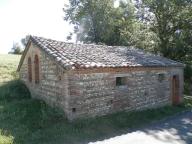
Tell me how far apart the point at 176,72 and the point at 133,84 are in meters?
6.38

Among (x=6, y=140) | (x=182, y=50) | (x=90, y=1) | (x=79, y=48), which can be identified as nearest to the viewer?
(x=6, y=140)

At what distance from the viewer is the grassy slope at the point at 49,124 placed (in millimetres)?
11883

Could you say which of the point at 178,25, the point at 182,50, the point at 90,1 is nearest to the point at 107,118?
the point at 182,50

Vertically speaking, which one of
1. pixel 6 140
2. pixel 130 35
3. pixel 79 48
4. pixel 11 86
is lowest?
pixel 6 140

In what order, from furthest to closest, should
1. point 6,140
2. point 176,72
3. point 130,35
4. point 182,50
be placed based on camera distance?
point 130,35 < point 182,50 < point 176,72 < point 6,140

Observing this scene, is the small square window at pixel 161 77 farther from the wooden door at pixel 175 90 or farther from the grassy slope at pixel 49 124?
the grassy slope at pixel 49 124

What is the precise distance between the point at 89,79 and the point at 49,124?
3.04m

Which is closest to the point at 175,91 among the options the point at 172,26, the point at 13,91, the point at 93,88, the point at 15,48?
the point at 93,88

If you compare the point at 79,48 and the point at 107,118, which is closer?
the point at 107,118

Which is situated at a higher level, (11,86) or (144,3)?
(144,3)

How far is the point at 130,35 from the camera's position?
3272 cm

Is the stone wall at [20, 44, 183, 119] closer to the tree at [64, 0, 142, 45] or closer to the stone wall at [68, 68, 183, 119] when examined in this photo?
the stone wall at [68, 68, 183, 119]

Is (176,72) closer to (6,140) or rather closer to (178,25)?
(178,25)

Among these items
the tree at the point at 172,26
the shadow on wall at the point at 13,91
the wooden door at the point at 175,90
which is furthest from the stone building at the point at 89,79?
the tree at the point at 172,26
